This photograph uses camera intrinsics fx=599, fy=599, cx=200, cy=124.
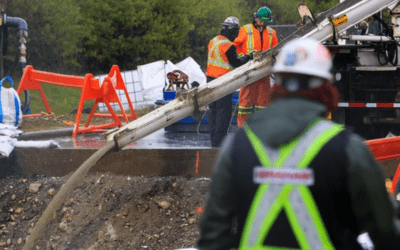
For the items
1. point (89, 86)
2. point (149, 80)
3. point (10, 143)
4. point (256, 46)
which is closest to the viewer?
point (10, 143)

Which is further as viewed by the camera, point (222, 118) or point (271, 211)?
point (222, 118)

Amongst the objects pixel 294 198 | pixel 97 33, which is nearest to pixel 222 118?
pixel 294 198

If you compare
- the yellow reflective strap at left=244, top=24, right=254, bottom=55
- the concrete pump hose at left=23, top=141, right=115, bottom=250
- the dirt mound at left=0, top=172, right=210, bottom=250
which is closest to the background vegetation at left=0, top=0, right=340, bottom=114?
the dirt mound at left=0, top=172, right=210, bottom=250

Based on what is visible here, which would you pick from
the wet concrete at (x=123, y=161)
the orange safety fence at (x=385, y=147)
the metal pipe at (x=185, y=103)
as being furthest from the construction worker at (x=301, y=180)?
the wet concrete at (x=123, y=161)

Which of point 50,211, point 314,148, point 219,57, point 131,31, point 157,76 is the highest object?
point 131,31

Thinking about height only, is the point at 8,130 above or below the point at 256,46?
below

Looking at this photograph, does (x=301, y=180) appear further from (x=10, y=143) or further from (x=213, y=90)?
(x=10, y=143)

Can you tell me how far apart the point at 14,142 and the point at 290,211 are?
6.75 m

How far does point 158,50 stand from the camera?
25766 millimetres

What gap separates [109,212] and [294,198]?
548 cm

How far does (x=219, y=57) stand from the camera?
834cm

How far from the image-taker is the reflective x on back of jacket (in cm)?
194

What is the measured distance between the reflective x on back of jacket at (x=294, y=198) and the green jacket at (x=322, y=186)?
22 millimetres

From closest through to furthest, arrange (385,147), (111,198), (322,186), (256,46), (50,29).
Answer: (322,186) < (385,147) < (111,198) < (256,46) < (50,29)
